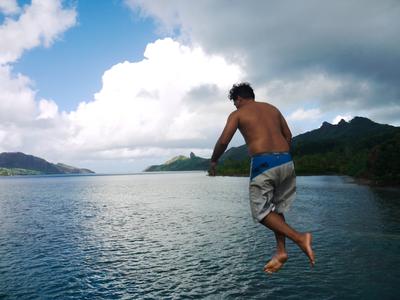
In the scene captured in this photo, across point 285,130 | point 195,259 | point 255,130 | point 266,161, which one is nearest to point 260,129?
point 255,130

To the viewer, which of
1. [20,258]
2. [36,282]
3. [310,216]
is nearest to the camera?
[36,282]

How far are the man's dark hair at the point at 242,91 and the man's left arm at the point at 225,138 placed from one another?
566 mm

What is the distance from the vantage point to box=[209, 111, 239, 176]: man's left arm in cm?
692

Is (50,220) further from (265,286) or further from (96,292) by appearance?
(265,286)

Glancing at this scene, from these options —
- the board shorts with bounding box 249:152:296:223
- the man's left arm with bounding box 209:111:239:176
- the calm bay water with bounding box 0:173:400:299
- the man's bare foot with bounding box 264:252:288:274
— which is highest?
the man's left arm with bounding box 209:111:239:176

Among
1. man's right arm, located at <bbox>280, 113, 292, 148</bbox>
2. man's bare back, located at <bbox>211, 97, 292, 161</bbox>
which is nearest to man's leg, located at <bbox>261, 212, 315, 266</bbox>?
man's bare back, located at <bbox>211, 97, 292, 161</bbox>

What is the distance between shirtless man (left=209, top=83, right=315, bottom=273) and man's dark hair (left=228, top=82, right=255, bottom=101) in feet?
0.96

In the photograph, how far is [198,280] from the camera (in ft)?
75.0

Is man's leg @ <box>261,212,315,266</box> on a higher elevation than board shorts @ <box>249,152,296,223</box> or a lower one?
lower

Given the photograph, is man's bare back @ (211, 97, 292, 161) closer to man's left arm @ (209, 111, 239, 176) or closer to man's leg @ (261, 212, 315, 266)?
man's left arm @ (209, 111, 239, 176)

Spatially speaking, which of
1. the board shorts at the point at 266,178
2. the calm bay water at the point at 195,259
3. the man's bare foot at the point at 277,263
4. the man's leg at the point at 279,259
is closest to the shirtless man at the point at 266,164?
the board shorts at the point at 266,178

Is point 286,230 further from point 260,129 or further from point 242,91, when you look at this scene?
point 242,91

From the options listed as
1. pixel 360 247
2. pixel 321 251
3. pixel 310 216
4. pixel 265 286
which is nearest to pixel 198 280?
pixel 265 286

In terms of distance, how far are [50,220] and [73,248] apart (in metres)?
22.6
